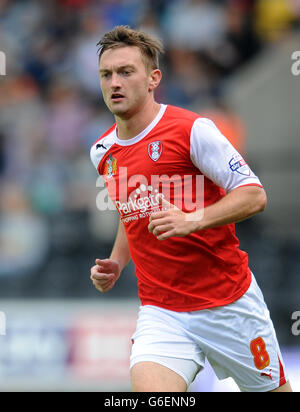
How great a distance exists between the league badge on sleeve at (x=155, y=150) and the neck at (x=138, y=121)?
149 mm

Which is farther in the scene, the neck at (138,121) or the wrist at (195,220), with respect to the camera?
the neck at (138,121)

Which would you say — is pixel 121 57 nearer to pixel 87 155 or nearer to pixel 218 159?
pixel 218 159

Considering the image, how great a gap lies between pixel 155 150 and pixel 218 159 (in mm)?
376

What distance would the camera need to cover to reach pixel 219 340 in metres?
4.19

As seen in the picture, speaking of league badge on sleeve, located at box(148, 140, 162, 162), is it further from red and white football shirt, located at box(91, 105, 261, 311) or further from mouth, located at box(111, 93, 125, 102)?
mouth, located at box(111, 93, 125, 102)

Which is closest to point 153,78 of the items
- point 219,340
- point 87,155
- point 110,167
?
point 110,167

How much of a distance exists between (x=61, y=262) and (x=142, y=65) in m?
4.39

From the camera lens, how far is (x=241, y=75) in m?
10.5

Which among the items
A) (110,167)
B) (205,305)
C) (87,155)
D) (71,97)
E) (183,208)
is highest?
(71,97)

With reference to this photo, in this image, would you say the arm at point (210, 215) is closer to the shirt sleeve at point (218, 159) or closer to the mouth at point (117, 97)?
the shirt sleeve at point (218, 159)

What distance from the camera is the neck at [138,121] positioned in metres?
4.21

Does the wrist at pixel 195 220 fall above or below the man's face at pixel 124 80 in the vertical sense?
below

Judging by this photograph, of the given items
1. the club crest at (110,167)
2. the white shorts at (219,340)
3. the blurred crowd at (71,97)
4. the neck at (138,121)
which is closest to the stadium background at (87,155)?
the blurred crowd at (71,97)

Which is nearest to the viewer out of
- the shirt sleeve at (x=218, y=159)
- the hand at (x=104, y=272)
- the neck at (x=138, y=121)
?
the shirt sleeve at (x=218, y=159)
